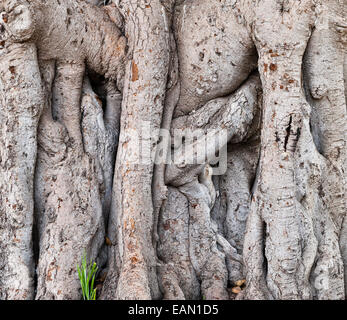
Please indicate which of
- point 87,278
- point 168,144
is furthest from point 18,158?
point 168,144

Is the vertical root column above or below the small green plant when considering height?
above

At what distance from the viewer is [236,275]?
361 centimetres

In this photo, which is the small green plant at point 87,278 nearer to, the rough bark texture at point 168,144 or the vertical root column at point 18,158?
the rough bark texture at point 168,144

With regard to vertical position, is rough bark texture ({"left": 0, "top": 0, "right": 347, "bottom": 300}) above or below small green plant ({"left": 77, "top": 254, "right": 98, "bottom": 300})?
above

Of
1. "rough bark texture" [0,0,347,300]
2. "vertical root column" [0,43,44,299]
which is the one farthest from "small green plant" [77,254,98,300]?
"vertical root column" [0,43,44,299]

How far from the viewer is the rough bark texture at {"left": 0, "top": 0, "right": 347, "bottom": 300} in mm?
3264

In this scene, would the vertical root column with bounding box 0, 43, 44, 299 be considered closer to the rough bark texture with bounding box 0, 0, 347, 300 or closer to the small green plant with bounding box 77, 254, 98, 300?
the rough bark texture with bounding box 0, 0, 347, 300

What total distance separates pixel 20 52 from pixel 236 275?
2.19 metres

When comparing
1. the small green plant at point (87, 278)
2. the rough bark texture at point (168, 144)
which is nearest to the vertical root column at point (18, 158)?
the rough bark texture at point (168, 144)

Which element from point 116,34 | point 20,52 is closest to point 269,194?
point 116,34

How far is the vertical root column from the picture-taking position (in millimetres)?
3229

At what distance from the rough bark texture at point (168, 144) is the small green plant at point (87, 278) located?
0.06 m

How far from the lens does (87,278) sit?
3229 mm

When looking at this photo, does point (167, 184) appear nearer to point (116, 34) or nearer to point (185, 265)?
point (185, 265)
